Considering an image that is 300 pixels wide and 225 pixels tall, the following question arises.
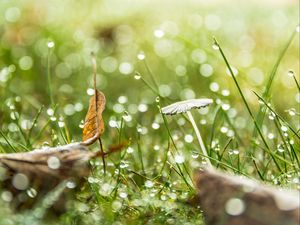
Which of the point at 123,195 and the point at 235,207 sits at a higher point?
the point at 235,207

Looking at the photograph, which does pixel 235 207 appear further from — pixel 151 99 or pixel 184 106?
pixel 151 99

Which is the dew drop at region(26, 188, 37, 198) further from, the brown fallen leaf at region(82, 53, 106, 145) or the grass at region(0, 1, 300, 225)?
the brown fallen leaf at region(82, 53, 106, 145)

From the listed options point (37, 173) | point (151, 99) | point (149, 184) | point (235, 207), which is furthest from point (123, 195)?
point (151, 99)

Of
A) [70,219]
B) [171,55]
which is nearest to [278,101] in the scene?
[171,55]

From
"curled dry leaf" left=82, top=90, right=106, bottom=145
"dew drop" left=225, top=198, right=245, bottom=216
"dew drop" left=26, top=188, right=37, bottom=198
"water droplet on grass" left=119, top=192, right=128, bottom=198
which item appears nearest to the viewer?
"dew drop" left=225, top=198, right=245, bottom=216

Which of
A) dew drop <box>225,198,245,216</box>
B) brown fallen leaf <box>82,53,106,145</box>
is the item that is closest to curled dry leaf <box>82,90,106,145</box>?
brown fallen leaf <box>82,53,106,145</box>

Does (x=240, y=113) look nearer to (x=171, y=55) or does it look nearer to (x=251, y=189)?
(x=171, y=55)

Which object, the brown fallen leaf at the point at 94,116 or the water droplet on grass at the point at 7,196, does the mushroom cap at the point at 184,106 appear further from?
the water droplet on grass at the point at 7,196

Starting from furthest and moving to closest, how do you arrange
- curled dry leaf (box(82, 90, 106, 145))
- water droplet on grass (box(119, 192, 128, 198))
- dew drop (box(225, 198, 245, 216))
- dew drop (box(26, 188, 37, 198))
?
1. curled dry leaf (box(82, 90, 106, 145))
2. water droplet on grass (box(119, 192, 128, 198))
3. dew drop (box(26, 188, 37, 198))
4. dew drop (box(225, 198, 245, 216))

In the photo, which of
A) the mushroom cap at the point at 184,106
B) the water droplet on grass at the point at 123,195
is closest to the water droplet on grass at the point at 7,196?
the water droplet on grass at the point at 123,195
